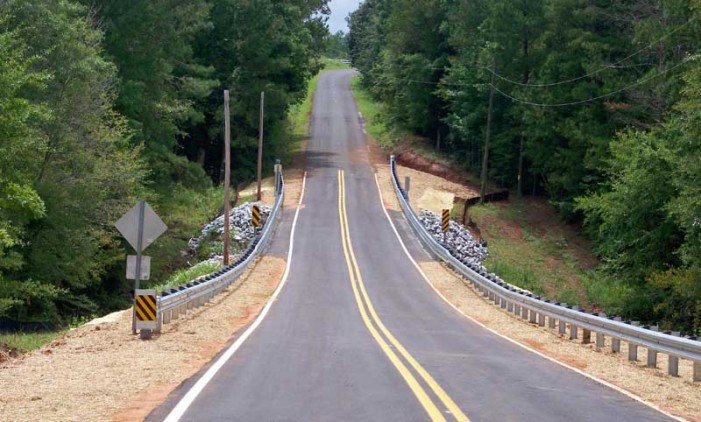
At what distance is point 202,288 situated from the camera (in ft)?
85.4

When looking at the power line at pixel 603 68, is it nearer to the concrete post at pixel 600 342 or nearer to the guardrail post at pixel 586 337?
the guardrail post at pixel 586 337

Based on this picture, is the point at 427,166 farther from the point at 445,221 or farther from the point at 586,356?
the point at 586,356

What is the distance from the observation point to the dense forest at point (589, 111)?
3375 cm

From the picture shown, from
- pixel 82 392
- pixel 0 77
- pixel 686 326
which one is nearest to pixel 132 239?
pixel 82 392

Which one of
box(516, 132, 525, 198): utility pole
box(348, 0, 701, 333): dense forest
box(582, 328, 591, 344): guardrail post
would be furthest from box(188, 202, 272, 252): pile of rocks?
box(582, 328, 591, 344): guardrail post

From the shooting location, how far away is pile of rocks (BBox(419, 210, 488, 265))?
4993 centimetres

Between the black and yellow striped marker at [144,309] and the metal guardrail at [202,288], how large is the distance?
3.34 ft

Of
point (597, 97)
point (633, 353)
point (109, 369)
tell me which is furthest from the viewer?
point (597, 97)

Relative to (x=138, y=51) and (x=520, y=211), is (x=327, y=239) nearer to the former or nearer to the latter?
(x=138, y=51)

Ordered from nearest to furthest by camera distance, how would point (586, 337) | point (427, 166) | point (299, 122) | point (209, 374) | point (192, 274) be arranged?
1. point (209, 374)
2. point (586, 337)
3. point (192, 274)
4. point (427, 166)
5. point (299, 122)

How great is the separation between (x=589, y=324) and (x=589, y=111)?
3603cm

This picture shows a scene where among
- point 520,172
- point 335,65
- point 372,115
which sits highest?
point 335,65

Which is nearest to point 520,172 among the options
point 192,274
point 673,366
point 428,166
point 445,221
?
point 428,166

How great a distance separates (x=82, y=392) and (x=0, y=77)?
18.8 m
